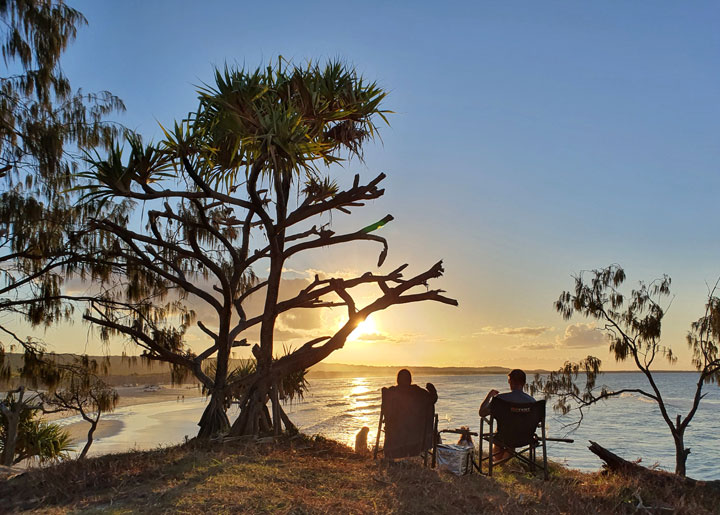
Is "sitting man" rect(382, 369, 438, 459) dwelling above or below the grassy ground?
above

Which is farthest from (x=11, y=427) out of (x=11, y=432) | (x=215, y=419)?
(x=215, y=419)

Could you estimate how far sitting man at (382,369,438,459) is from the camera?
21.3 ft

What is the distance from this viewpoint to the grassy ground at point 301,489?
4.21 metres

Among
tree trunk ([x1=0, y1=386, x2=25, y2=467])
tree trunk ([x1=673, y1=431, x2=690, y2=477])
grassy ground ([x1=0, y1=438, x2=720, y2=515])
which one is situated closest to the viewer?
grassy ground ([x1=0, y1=438, x2=720, y2=515])

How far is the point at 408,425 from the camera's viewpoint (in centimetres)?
651

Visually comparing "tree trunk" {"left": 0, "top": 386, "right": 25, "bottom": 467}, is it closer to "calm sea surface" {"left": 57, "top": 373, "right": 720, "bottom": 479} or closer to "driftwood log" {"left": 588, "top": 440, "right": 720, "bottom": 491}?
"calm sea surface" {"left": 57, "top": 373, "right": 720, "bottom": 479}

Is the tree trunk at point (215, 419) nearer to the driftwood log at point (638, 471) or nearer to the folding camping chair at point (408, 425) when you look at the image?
the folding camping chair at point (408, 425)

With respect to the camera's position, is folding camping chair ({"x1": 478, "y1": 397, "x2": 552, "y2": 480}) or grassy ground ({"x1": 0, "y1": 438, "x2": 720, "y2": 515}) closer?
grassy ground ({"x1": 0, "y1": 438, "x2": 720, "y2": 515})

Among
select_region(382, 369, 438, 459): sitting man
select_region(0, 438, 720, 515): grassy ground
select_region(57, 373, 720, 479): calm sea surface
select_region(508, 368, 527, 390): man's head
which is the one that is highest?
select_region(508, 368, 527, 390): man's head

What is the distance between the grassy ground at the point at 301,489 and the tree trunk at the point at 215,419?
56.1 inches

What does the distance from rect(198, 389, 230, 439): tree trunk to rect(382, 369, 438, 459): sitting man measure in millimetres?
2622

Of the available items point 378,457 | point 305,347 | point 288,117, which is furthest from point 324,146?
point 378,457

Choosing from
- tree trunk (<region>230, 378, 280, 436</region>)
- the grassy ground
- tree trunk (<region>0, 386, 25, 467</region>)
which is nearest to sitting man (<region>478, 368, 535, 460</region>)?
the grassy ground

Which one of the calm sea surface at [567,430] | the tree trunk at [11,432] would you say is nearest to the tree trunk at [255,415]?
the tree trunk at [11,432]
